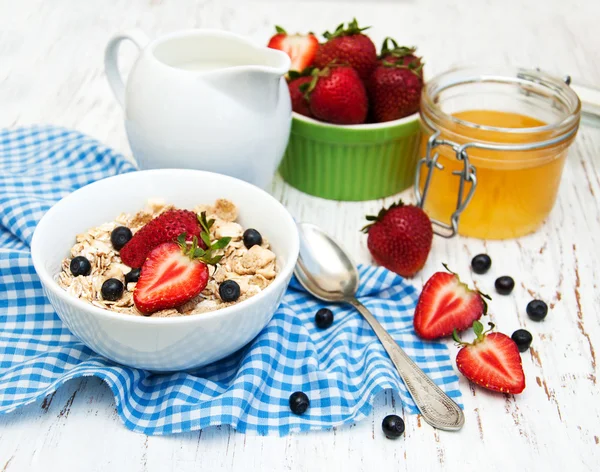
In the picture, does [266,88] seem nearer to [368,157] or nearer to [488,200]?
[368,157]

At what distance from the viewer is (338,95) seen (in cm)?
151

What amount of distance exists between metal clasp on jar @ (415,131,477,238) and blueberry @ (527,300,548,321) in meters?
0.24

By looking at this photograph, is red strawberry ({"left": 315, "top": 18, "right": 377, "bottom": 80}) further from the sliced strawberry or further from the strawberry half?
the sliced strawberry

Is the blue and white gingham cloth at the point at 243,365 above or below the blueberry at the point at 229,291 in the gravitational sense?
below

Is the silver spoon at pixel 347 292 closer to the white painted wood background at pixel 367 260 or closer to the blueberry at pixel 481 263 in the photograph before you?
the white painted wood background at pixel 367 260

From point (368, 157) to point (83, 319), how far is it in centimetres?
78

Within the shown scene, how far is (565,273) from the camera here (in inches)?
59.1

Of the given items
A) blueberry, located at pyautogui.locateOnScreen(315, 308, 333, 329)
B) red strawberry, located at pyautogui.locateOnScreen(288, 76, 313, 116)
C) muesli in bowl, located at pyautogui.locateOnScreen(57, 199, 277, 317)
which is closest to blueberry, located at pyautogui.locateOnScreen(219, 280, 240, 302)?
muesli in bowl, located at pyautogui.locateOnScreen(57, 199, 277, 317)

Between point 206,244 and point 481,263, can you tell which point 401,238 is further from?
point 206,244

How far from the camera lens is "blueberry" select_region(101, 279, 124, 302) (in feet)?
3.78

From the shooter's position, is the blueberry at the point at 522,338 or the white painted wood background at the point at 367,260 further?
the blueberry at the point at 522,338

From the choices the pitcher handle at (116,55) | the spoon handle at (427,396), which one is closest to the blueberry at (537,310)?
the spoon handle at (427,396)

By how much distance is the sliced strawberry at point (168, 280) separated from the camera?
1113mm

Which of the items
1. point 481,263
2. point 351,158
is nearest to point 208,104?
point 351,158
